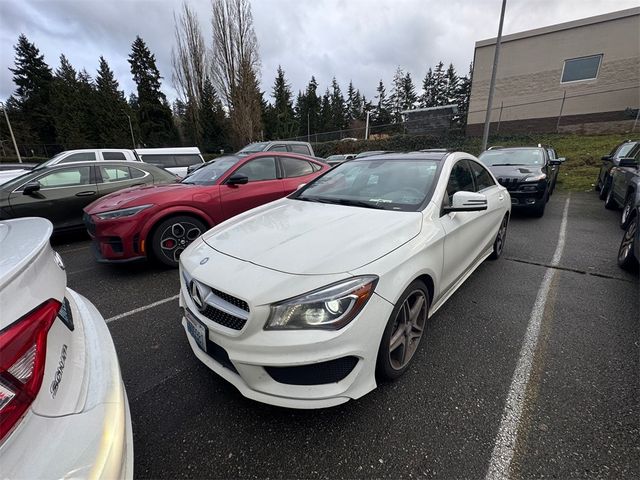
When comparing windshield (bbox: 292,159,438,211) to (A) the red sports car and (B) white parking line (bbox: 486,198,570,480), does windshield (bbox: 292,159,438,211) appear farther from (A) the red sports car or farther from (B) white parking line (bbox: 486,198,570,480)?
(A) the red sports car

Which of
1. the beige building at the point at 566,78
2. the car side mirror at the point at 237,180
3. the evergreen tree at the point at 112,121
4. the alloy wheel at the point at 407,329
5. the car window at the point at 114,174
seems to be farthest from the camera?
the evergreen tree at the point at 112,121

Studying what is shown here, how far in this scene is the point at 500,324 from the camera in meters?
2.62

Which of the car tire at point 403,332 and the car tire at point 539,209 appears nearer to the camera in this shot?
the car tire at point 403,332

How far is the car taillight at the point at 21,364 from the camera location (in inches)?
29.4

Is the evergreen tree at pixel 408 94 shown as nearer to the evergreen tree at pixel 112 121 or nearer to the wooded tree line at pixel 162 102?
the wooded tree line at pixel 162 102

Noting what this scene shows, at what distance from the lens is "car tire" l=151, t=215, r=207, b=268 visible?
3.75m

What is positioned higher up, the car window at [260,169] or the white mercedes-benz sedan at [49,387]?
the car window at [260,169]

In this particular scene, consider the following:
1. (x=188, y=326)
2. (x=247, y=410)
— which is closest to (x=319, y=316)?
(x=247, y=410)

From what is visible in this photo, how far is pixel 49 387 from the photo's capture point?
0.88 m

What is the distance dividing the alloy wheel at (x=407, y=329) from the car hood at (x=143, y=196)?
3.22 metres

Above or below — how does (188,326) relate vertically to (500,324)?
above

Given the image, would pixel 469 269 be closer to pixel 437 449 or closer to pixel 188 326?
pixel 437 449

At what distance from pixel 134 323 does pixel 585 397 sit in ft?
11.8

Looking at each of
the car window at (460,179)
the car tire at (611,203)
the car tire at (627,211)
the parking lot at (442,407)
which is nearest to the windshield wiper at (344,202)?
the car window at (460,179)
